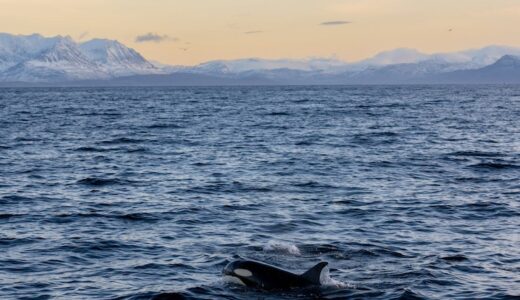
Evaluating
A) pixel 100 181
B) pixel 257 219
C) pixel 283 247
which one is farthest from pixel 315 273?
pixel 100 181

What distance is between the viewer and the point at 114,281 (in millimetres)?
19219

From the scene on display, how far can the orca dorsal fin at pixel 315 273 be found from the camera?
18283 millimetres

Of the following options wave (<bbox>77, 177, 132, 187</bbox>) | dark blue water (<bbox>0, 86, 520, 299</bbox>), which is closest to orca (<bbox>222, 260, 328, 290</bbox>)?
dark blue water (<bbox>0, 86, 520, 299</bbox>)

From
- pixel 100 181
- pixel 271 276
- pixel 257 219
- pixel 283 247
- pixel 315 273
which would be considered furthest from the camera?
pixel 100 181

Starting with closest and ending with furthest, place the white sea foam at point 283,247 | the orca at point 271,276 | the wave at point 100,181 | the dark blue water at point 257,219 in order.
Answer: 1. the orca at point 271,276
2. the dark blue water at point 257,219
3. the white sea foam at point 283,247
4. the wave at point 100,181

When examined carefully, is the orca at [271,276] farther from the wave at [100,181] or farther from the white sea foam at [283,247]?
the wave at [100,181]

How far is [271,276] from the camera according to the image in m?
18.5

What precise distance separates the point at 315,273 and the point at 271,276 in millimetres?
1097

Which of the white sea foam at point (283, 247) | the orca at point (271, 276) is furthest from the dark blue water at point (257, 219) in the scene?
the orca at point (271, 276)

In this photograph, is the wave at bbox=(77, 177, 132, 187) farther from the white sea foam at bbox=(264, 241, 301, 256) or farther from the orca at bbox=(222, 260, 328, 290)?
the orca at bbox=(222, 260, 328, 290)

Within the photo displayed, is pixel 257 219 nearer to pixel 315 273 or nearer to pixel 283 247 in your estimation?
pixel 283 247

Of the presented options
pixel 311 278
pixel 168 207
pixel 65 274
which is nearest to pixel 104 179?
pixel 168 207

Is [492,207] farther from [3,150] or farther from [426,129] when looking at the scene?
[426,129]

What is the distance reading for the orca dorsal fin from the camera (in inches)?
720
